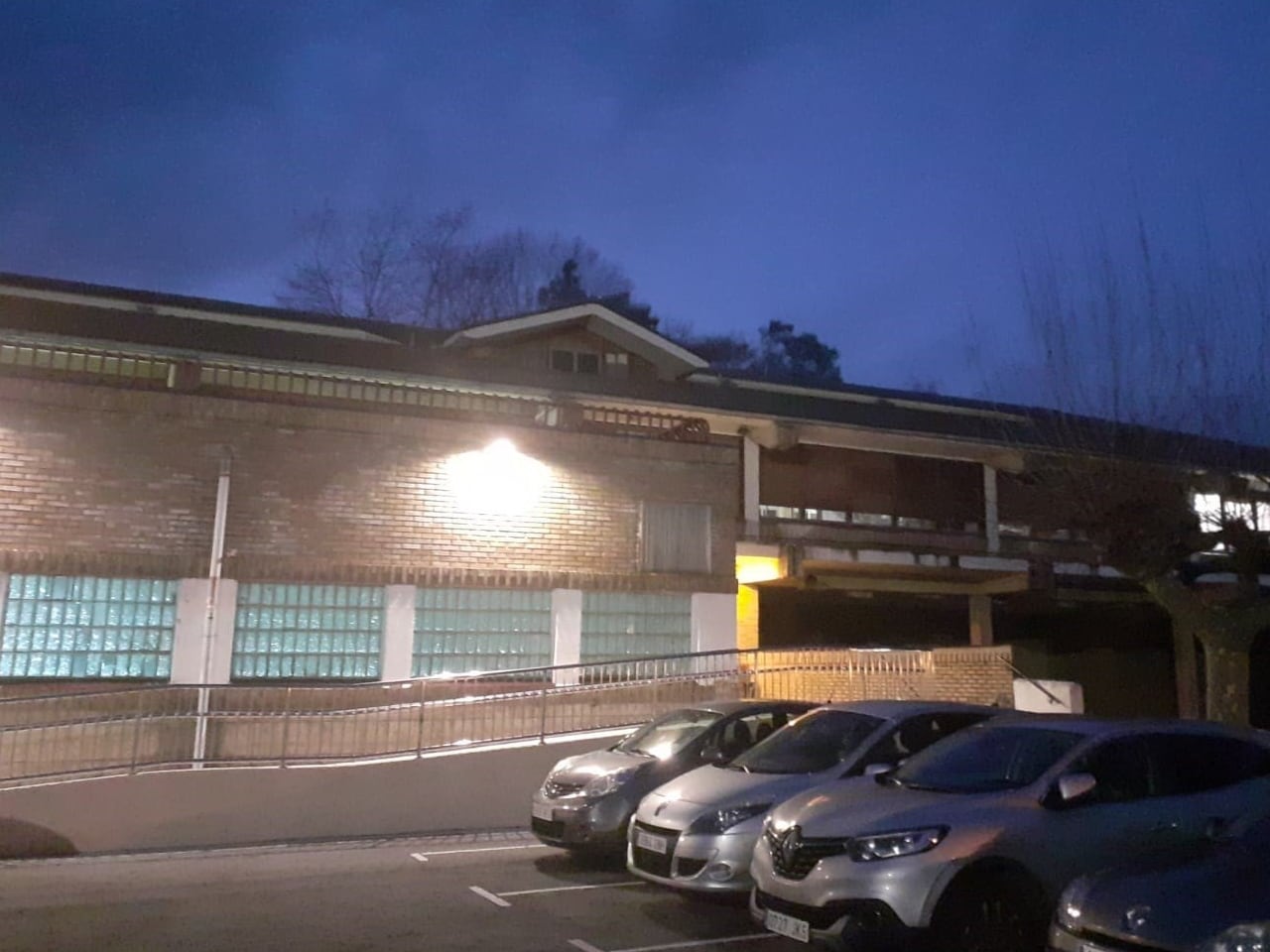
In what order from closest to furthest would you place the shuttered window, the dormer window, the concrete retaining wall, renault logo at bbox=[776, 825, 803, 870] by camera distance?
1. renault logo at bbox=[776, 825, 803, 870]
2. the concrete retaining wall
3. the shuttered window
4. the dormer window

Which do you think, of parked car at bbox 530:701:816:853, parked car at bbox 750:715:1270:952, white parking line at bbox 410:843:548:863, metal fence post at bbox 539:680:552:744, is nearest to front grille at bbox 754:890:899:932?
parked car at bbox 750:715:1270:952

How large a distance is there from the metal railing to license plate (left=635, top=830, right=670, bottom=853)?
507cm

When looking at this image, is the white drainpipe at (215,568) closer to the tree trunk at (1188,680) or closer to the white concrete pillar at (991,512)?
the white concrete pillar at (991,512)

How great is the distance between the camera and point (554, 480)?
16.3 m

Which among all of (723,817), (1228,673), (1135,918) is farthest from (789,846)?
(1228,673)

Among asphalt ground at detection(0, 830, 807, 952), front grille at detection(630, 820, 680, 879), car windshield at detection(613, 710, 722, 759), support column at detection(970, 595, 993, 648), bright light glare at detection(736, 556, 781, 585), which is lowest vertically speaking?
asphalt ground at detection(0, 830, 807, 952)

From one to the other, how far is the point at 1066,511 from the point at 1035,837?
9684mm

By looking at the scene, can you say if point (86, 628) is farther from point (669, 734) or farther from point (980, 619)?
point (980, 619)

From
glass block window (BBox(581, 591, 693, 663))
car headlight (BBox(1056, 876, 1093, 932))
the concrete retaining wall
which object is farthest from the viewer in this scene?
glass block window (BBox(581, 591, 693, 663))

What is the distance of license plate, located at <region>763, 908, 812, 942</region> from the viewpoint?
21.7 feet

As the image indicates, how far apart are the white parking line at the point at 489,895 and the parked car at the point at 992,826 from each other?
2423mm

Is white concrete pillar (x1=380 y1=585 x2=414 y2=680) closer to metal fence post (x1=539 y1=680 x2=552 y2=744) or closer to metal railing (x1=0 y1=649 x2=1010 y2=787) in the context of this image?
metal railing (x1=0 y1=649 x2=1010 y2=787)

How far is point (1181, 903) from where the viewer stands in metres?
5.27

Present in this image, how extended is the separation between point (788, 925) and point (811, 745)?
2618 millimetres
